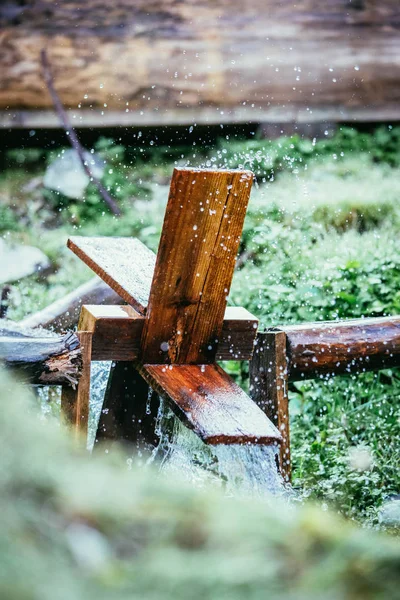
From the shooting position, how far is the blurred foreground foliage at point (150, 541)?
700 mm

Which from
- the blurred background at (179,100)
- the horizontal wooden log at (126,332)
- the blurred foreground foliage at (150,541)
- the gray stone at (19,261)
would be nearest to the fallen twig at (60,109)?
the blurred background at (179,100)

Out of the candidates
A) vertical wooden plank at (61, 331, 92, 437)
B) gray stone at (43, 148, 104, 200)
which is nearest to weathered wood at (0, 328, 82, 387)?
vertical wooden plank at (61, 331, 92, 437)

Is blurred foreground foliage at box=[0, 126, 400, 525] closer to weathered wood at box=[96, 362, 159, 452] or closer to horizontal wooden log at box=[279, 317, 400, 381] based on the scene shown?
horizontal wooden log at box=[279, 317, 400, 381]

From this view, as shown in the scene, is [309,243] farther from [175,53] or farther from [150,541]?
[150,541]

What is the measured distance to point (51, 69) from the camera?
9.31 metres

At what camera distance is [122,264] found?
3.04m

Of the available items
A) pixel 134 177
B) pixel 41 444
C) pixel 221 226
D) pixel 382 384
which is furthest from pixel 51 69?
pixel 41 444

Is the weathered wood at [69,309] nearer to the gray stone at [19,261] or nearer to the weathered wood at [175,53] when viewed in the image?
the gray stone at [19,261]

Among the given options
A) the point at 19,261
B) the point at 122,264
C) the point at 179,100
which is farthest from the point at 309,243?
the point at 122,264

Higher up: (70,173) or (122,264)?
(122,264)

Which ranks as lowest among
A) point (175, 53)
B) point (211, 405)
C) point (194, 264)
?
point (175, 53)

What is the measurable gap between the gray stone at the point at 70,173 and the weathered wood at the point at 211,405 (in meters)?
6.66

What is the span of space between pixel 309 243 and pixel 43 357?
4.45 meters

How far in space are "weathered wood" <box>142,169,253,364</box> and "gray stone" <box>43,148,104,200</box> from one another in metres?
6.59
